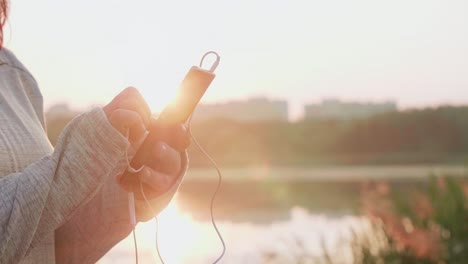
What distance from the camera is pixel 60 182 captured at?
1.02 metres

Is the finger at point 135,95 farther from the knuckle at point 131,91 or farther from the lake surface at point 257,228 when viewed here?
the lake surface at point 257,228

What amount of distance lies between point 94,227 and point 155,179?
0.73 feet

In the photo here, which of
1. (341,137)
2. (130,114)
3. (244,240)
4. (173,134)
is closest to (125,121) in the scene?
(130,114)

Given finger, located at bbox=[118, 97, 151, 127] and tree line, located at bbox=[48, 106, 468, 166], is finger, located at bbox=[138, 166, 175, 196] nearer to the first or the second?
finger, located at bbox=[118, 97, 151, 127]

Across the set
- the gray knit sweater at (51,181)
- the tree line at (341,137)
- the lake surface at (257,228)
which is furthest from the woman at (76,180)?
the tree line at (341,137)

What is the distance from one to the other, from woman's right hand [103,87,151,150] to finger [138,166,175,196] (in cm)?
5

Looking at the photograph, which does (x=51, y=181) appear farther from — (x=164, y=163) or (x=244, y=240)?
(x=244, y=240)

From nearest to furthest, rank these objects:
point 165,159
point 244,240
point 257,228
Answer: point 165,159 < point 244,240 < point 257,228

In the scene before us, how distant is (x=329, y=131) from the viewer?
1895cm

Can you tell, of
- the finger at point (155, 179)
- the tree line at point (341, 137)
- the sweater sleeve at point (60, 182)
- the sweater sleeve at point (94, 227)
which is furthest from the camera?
the tree line at point (341, 137)

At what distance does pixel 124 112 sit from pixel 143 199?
225 mm

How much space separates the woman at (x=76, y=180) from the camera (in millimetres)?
999

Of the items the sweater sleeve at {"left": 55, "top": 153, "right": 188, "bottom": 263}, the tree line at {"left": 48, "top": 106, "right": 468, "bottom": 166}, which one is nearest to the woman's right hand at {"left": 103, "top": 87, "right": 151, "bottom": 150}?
the sweater sleeve at {"left": 55, "top": 153, "right": 188, "bottom": 263}

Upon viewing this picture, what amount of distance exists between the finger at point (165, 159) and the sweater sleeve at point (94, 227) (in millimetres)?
155
